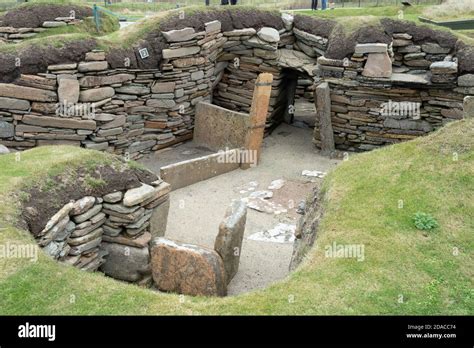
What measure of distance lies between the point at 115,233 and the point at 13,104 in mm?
5472

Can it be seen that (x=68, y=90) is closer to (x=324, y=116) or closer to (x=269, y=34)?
(x=269, y=34)

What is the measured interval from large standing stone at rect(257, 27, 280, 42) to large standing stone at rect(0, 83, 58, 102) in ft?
21.4

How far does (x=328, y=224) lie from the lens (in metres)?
6.61

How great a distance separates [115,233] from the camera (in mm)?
8148

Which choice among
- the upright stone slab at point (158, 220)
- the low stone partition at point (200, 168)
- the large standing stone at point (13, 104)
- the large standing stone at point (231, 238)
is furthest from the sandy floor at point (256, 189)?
the large standing stone at point (13, 104)

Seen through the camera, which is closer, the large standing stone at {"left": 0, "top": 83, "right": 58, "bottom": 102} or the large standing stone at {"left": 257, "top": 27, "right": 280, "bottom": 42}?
the large standing stone at {"left": 0, "top": 83, "right": 58, "bottom": 102}

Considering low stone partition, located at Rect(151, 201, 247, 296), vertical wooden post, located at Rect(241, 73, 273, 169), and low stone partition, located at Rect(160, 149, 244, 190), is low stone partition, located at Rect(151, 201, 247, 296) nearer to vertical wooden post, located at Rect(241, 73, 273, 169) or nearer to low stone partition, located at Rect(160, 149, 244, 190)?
low stone partition, located at Rect(160, 149, 244, 190)

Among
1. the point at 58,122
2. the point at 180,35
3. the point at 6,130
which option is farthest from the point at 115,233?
the point at 180,35

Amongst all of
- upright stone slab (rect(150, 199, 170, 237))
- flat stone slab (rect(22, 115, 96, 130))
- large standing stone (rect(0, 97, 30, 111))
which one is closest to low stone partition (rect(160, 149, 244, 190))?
flat stone slab (rect(22, 115, 96, 130))

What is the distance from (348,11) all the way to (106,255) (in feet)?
40.5

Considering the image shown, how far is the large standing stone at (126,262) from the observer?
802cm

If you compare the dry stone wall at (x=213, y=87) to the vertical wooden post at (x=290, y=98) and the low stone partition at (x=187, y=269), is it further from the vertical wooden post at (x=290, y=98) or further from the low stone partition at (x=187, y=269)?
the low stone partition at (x=187, y=269)

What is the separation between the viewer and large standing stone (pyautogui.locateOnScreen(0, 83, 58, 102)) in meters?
11.5

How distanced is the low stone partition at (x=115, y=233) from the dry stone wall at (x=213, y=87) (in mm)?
4920
